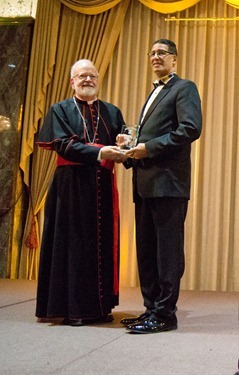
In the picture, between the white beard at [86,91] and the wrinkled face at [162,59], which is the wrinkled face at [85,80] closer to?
the white beard at [86,91]

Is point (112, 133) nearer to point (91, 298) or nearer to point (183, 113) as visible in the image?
point (183, 113)

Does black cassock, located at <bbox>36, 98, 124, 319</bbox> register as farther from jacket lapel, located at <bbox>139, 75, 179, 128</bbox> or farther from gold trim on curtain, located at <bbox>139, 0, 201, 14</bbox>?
gold trim on curtain, located at <bbox>139, 0, 201, 14</bbox>

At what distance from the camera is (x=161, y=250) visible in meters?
2.94

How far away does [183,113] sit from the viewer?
2.93 m

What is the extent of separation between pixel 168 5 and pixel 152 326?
11.6ft

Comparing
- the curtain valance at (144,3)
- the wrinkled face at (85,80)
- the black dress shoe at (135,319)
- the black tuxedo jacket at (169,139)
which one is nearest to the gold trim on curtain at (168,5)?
the curtain valance at (144,3)

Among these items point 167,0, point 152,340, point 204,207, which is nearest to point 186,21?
point 167,0

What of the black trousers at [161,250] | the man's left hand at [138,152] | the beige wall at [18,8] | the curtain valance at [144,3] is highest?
the beige wall at [18,8]

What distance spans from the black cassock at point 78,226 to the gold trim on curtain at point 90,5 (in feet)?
8.90

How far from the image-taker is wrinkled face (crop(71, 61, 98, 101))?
126 inches

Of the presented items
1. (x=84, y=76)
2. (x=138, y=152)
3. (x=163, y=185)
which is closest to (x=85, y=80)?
(x=84, y=76)

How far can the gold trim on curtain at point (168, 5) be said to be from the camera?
18.1 ft

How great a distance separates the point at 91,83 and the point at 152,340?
137 cm

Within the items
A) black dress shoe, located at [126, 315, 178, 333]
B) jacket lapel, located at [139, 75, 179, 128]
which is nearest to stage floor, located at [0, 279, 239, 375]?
black dress shoe, located at [126, 315, 178, 333]
